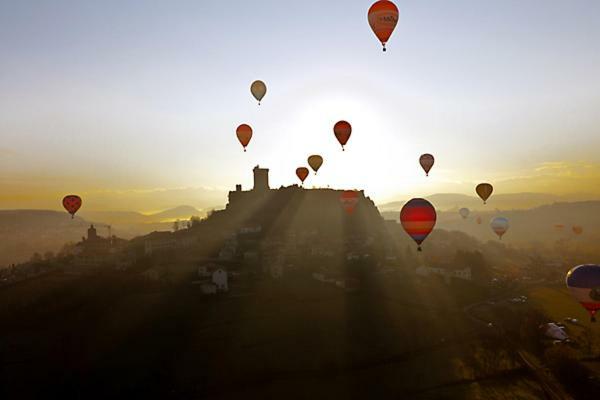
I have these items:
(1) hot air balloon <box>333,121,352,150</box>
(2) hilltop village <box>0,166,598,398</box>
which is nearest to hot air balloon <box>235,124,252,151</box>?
(1) hot air balloon <box>333,121,352,150</box>

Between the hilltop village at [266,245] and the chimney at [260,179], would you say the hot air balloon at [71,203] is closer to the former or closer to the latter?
the hilltop village at [266,245]

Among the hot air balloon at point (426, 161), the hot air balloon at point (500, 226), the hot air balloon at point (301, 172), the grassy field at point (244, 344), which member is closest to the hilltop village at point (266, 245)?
the grassy field at point (244, 344)

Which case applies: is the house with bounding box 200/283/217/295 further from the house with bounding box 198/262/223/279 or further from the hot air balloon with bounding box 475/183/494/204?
the hot air balloon with bounding box 475/183/494/204

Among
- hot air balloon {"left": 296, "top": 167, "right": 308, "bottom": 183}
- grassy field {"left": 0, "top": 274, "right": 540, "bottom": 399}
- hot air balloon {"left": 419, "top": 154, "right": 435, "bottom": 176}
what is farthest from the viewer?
hot air balloon {"left": 296, "top": 167, "right": 308, "bottom": 183}

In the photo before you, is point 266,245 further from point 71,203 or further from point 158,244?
point 71,203

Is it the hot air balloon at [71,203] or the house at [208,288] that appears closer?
the house at [208,288]

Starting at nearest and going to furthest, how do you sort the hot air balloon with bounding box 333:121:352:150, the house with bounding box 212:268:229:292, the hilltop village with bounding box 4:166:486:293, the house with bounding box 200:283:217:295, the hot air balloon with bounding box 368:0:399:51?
the hot air balloon with bounding box 368:0:399:51 → the hot air balloon with bounding box 333:121:352:150 → the house with bounding box 200:283:217:295 → the house with bounding box 212:268:229:292 → the hilltop village with bounding box 4:166:486:293
